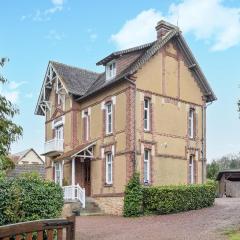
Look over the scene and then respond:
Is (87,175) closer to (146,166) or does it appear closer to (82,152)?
(82,152)

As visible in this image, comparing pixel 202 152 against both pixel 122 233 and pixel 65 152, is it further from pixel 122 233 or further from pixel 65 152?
pixel 122 233

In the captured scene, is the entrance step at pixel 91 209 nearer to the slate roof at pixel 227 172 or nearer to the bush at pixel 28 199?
the bush at pixel 28 199

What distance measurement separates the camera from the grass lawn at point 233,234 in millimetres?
13877

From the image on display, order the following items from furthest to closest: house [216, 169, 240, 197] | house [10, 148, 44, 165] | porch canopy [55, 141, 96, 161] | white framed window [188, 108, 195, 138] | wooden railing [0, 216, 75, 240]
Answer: house [10, 148, 44, 165] → house [216, 169, 240, 197] → white framed window [188, 108, 195, 138] → porch canopy [55, 141, 96, 161] → wooden railing [0, 216, 75, 240]

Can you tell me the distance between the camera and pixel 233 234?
1474 centimetres

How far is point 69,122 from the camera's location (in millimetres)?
31219

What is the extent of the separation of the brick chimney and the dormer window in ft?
11.0

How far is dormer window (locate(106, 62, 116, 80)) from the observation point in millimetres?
29130

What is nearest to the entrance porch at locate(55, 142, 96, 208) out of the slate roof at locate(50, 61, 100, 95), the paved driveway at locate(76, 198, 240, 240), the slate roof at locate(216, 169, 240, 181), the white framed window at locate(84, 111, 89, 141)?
the white framed window at locate(84, 111, 89, 141)

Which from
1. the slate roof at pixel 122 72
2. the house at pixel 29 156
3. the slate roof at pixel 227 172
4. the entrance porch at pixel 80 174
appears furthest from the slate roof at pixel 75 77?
the house at pixel 29 156

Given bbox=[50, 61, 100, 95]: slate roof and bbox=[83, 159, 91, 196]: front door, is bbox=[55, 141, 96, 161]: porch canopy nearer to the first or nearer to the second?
bbox=[83, 159, 91, 196]: front door

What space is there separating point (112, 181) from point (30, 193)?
44.3 ft

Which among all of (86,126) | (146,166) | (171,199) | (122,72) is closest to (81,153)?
(86,126)

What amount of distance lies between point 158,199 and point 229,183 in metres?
16.2
